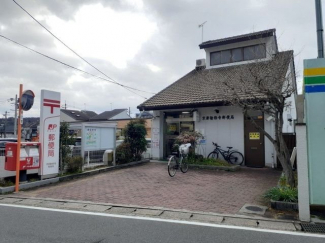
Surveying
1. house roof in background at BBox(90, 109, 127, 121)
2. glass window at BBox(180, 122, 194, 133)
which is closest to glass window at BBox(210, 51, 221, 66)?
glass window at BBox(180, 122, 194, 133)

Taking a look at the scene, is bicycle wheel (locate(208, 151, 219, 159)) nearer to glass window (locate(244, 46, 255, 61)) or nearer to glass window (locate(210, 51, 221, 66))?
glass window (locate(244, 46, 255, 61))

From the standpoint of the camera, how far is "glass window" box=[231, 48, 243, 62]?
14734 millimetres

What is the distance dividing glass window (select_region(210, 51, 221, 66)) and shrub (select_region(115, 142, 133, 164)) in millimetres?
7569

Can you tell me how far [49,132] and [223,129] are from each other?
26.3 feet

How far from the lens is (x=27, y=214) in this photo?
526 centimetres

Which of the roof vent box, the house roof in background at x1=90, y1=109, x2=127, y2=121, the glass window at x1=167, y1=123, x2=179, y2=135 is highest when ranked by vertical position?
the roof vent box

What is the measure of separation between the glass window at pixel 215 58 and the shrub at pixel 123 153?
298 inches

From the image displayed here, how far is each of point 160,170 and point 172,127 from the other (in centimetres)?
363

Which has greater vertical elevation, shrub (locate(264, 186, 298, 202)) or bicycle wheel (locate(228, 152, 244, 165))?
bicycle wheel (locate(228, 152, 244, 165))

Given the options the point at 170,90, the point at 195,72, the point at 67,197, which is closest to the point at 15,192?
the point at 67,197

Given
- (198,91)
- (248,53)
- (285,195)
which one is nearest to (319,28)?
(285,195)

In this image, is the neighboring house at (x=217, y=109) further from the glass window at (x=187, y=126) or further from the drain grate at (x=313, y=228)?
the drain grate at (x=313, y=228)

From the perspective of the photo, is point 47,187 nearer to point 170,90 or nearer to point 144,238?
point 144,238

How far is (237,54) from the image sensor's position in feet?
48.9
